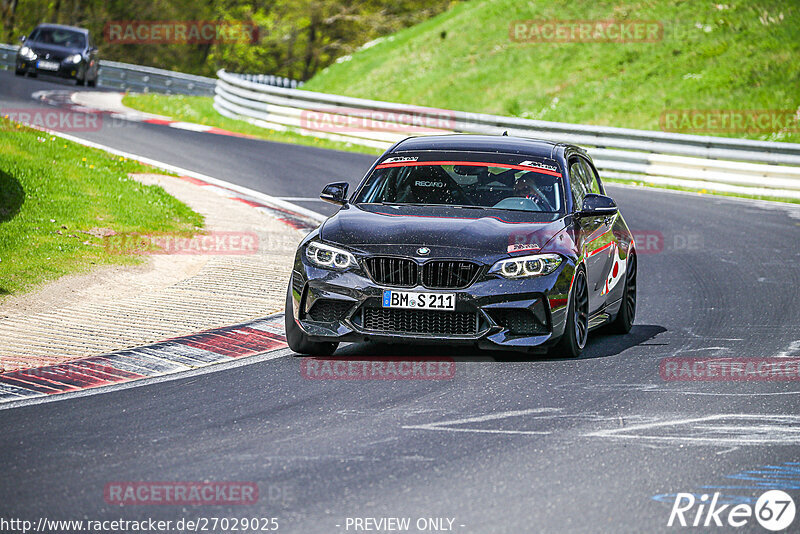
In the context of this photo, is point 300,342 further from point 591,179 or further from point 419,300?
point 591,179

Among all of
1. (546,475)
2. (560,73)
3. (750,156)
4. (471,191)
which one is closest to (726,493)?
(546,475)

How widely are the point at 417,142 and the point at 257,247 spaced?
13.4 feet

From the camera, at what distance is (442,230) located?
29.9 ft

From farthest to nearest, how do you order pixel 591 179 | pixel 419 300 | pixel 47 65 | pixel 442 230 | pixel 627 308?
pixel 47 65
pixel 591 179
pixel 627 308
pixel 442 230
pixel 419 300

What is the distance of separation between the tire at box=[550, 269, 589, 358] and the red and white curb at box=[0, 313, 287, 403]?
2.21 metres

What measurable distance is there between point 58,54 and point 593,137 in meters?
18.5

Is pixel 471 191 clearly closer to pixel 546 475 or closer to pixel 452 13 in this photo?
pixel 546 475

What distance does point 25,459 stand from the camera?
6.43 m

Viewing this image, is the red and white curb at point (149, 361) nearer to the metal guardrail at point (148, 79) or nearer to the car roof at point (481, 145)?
the car roof at point (481, 145)

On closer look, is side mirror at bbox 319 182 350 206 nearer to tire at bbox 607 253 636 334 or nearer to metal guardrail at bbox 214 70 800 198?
tire at bbox 607 253 636 334

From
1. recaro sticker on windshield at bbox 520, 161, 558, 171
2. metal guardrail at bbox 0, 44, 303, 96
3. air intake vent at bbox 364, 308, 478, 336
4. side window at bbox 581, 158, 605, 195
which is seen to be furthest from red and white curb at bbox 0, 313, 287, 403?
metal guardrail at bbox 0, 44, 303, 96

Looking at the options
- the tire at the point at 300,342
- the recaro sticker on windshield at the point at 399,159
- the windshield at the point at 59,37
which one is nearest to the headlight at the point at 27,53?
the windshield at the point at 59,37

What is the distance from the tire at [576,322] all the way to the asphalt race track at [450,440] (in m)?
0.16

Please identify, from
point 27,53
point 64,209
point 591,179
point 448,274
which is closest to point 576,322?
point 448,274
